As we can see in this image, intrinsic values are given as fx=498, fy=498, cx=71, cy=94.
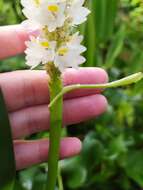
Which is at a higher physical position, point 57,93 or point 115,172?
point 57,93

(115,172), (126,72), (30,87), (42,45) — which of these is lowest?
(115,172)

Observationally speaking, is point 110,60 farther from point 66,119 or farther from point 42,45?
point 42,45

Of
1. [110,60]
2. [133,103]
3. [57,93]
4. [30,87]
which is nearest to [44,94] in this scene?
[30,87]

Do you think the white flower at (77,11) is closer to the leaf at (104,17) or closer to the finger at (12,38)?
the finger at (12,38)

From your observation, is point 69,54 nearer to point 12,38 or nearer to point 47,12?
point 47,12

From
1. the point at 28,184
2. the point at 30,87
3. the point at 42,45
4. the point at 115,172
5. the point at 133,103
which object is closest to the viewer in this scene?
the point at 42,45

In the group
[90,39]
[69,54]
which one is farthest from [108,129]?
[69,54]

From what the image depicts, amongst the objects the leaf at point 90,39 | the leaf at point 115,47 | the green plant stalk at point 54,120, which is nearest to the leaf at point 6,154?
the green plant stalk at point 54,120
